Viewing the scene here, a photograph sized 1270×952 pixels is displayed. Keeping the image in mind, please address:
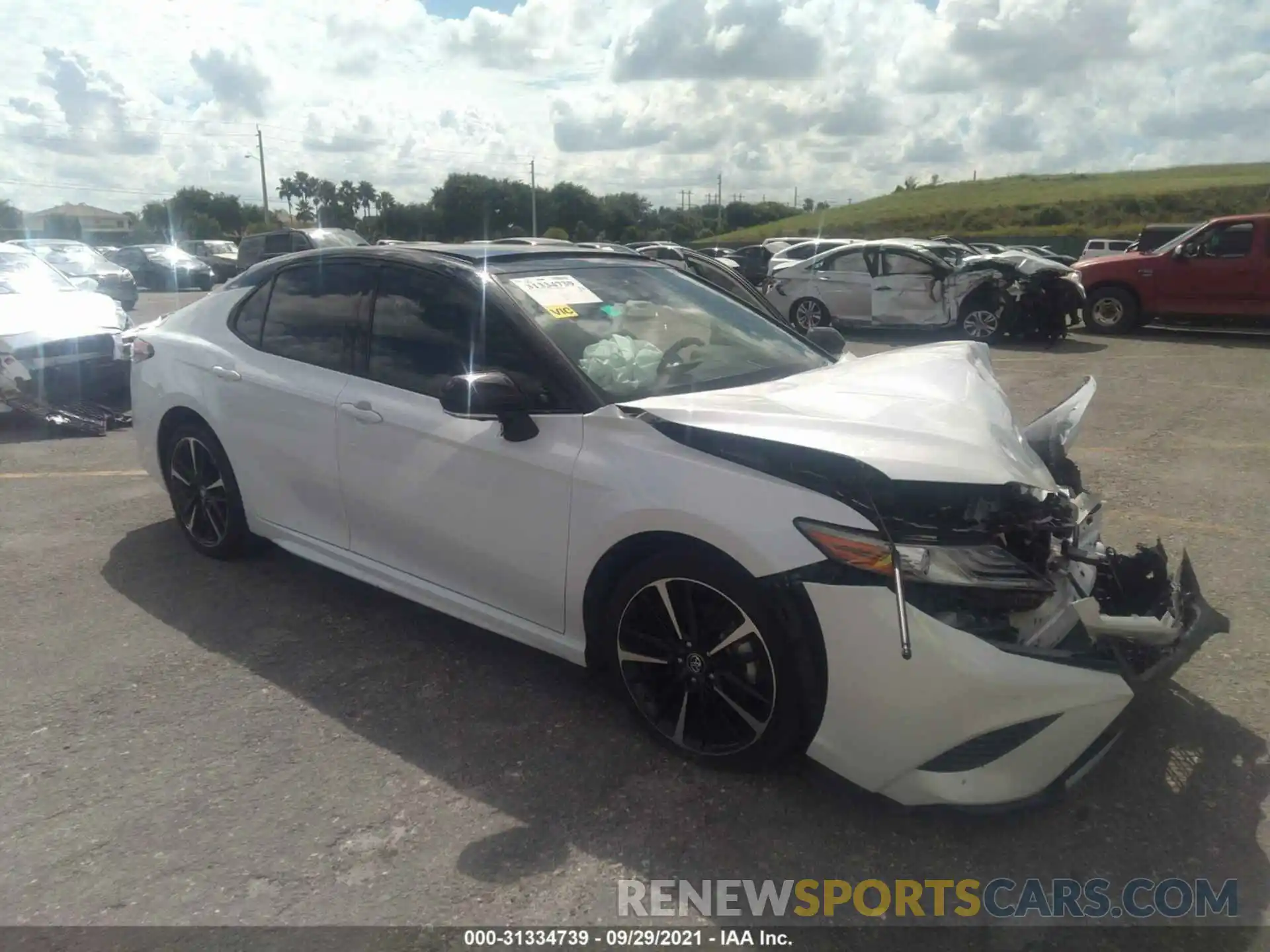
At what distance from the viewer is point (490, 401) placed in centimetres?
313

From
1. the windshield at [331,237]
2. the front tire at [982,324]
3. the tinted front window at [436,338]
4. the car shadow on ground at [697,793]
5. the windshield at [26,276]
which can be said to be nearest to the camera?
the car shadow on ground at [697,793]

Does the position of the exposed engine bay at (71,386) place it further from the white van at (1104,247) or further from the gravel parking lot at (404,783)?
the white van at (1104,247)

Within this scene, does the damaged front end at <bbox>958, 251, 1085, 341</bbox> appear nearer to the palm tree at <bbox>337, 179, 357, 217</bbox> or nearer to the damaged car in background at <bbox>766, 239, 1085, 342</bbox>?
the damaged car in background at <bbox>766, 239, 1085, 342</bbox>

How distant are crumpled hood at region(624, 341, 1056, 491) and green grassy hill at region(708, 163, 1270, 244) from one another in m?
59.6

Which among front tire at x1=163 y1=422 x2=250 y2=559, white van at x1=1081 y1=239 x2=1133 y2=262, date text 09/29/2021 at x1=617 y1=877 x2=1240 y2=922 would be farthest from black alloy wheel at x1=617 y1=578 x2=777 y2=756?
white van at x1=1081 y1=239 x2=1133 y2=262

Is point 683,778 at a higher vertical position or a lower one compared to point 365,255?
lower

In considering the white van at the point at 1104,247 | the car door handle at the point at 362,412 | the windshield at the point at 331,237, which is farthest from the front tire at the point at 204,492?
the white van at the point at 1104,247

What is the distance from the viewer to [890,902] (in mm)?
2521

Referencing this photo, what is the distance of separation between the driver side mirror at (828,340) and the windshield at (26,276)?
7.64 meters

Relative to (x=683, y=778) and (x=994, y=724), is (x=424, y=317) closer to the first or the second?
(x=683, y=778)

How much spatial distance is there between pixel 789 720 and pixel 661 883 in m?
0.56

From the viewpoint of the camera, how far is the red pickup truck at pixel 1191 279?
13594 millimetres

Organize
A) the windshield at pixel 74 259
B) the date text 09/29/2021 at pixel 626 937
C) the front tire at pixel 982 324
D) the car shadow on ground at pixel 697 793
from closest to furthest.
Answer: the date text 09/29/2021 at pixel 626 937 → the car shadow on ground at pixel 697 793 → the front tire at pixel 982 324 → the windshield at pixel 74 259

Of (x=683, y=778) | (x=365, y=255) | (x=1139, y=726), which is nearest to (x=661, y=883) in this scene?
(x=683, y=778)
